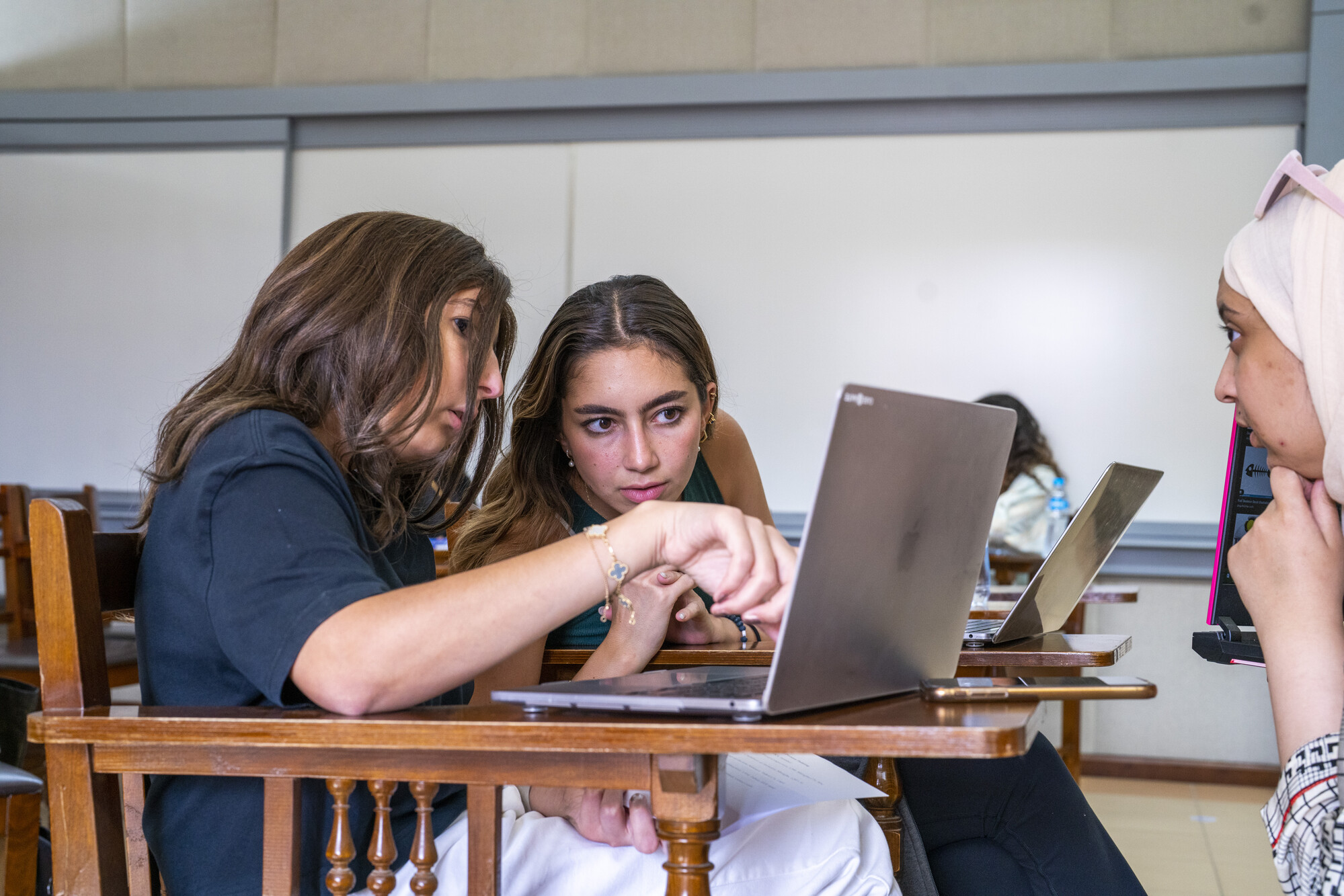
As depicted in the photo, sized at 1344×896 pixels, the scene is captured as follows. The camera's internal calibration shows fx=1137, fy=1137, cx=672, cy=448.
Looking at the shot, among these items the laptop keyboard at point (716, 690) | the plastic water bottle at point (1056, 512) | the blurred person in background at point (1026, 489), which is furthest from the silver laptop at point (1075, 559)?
the plastic water bottle at point (1056, 512)

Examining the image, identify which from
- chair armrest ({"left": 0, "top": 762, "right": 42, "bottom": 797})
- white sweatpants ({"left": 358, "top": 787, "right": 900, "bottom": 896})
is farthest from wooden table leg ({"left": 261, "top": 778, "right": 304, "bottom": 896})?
chair armrest ({"left": 0, "top": 762, "right": 42, "bottom": 797})

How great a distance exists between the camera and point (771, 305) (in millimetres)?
3883

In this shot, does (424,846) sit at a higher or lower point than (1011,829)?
higher

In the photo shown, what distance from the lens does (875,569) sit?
80cm

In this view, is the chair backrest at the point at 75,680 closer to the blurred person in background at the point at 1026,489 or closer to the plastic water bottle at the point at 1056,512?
the blurred person in background at the point at 1026,489

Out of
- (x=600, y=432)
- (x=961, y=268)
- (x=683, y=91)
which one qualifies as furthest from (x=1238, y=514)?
(x=683, y=91)

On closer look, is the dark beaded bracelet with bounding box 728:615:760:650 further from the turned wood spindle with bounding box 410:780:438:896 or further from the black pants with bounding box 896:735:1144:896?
the turned wood spindle with bounding box 410:780:438:896

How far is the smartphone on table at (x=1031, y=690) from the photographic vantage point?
0.87m

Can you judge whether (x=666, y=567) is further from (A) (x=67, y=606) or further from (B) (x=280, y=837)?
(A) (x=67, y=606)

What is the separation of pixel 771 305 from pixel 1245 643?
9.13 ft

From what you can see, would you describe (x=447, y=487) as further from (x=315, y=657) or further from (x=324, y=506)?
(x=315, y=657)

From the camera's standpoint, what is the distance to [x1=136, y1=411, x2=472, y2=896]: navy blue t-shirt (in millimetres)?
828

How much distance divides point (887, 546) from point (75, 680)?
0.64 meters

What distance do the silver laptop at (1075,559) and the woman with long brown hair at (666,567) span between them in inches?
5.9
